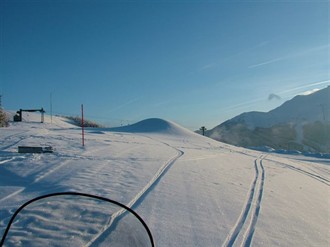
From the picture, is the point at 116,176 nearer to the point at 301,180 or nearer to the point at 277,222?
the point at 277,222

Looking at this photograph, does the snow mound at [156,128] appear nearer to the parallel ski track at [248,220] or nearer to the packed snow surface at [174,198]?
the packed snow surface at [174,198]

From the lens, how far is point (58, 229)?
5324mm

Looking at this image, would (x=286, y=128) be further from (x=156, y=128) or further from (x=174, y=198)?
(x=174, y=198)

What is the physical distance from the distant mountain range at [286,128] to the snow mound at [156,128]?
28.8 m

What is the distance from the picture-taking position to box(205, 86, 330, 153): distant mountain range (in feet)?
213

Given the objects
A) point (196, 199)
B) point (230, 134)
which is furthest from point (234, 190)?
point (230, 134)

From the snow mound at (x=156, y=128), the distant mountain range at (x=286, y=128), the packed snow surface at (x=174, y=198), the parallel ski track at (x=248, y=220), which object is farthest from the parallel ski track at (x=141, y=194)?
the distant mountain range at (x=286, y=128)

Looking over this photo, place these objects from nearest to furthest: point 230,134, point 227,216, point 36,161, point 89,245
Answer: point 89,245, point 227,216, point 36,161, point 230,134

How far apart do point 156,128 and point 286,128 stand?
50.5m

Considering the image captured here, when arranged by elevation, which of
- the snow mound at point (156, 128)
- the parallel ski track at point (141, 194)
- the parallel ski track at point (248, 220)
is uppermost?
the snow mound at point (156, 128)

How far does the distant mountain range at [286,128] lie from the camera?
213 ft

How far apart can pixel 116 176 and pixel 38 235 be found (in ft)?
15.1

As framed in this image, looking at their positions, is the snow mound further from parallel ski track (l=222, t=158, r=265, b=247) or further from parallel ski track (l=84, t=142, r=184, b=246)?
parallel ski track (l=222, t=158, r=265, b=247)

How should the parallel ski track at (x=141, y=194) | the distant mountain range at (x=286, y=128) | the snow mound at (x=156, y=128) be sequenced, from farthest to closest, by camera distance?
the distant mountain range at (x=286, y=128) → the snow mound at (x=156, y=128) → the parallel ski track at (x=141, y=194)
